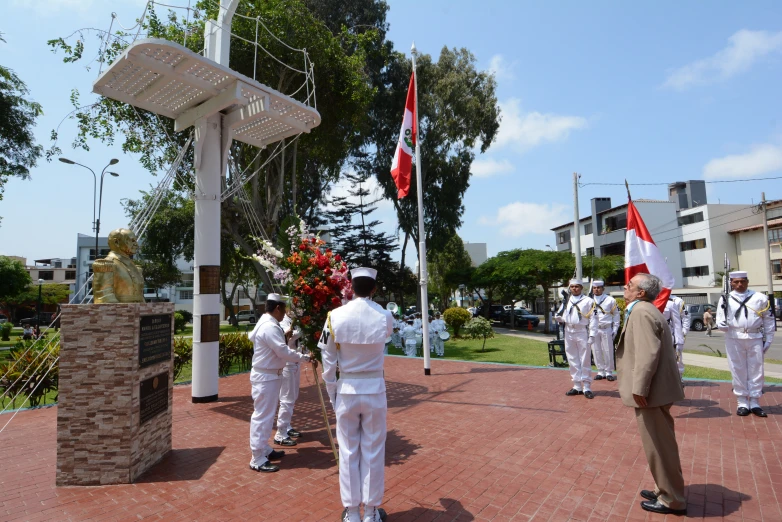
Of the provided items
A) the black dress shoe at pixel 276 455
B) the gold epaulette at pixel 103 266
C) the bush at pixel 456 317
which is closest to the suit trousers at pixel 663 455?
the black dress shoe at pixel 276 455

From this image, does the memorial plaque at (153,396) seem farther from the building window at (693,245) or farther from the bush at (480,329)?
the building window at (693,245)

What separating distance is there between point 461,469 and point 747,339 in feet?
16.0

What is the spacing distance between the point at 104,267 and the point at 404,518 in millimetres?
4004

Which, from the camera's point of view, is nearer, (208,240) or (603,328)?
(208,240)

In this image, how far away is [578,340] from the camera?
8.01m

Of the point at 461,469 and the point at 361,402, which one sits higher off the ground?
the point at 361,402

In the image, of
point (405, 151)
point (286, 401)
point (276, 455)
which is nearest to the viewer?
point (276, 455)

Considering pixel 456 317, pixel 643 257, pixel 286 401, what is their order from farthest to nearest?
pixel 456 317 < pixel 643 257 < pixel 286 401

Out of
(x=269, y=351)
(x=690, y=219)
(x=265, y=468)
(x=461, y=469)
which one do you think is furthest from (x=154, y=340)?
(x=690, y=219)

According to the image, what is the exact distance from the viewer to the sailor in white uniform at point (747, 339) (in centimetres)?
638

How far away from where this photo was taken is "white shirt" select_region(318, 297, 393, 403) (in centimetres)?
364

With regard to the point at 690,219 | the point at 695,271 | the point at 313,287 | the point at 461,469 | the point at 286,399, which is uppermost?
the point at 690,219

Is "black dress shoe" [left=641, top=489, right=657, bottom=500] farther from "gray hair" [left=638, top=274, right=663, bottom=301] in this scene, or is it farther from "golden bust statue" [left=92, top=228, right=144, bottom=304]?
"golden bust statue" [left=92, top=228, right=144, bottom=304]

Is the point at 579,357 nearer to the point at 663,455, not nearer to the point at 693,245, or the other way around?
the point at 663,455
